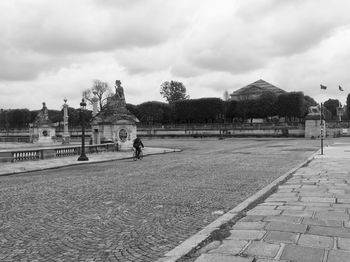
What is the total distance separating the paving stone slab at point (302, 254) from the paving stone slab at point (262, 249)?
0.13 meters

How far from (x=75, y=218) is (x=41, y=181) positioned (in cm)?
715

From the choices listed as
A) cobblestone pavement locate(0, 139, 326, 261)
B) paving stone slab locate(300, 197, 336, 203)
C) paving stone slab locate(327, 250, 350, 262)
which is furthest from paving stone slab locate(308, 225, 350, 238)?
paving stone slab locate(300, 197, 336, 203)

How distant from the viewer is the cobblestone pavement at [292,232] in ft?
17.3

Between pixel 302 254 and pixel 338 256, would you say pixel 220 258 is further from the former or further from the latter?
pixel 338 256

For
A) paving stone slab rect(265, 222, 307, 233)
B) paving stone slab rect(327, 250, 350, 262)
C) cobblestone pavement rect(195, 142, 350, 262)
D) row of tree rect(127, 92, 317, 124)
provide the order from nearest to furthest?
paving stone slab rect(327, 250, 350, 262), cobblestone pavement rect(195, 142, 350, 262), paving stone slab rect(265, 222, 307, 233), row of tree rect(127, 92, 317, 124)

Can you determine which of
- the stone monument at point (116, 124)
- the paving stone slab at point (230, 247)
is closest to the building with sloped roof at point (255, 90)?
the stone monument at point (116, 124)

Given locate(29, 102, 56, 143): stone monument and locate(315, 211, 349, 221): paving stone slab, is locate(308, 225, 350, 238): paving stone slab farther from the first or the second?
locate(29, 102, 56, 143): stone monument

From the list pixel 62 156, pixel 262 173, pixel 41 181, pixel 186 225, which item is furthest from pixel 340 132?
pixel 186 225

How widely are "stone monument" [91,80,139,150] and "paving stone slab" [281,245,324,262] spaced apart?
97.6ft

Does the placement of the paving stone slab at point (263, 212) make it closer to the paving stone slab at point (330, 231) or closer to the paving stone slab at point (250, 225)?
the paving stone slab at point (250, 225)

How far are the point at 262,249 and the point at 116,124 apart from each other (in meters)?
29.7

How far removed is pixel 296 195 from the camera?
10.1 metres

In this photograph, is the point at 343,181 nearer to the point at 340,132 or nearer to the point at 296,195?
the point at 296,195

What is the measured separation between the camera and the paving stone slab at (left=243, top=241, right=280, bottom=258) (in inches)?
208
